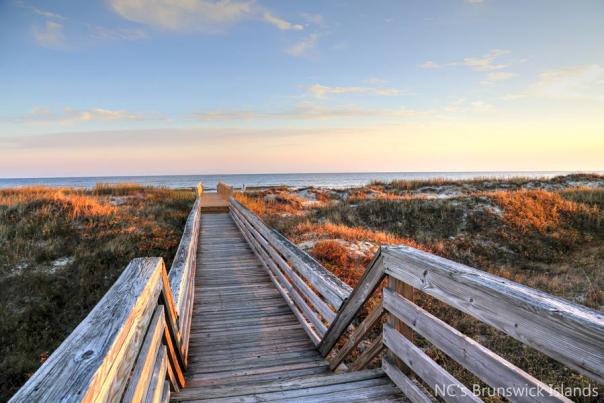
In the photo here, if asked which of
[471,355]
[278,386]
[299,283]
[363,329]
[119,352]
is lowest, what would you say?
[278,386]

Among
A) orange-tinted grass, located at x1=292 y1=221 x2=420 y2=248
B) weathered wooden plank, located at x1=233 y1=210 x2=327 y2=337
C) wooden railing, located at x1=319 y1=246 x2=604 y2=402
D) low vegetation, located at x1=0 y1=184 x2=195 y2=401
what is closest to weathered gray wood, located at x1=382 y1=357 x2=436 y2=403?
wooden railing, located at x1=319 y1=246 x2=604 y2=402

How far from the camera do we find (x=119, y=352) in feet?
4.80

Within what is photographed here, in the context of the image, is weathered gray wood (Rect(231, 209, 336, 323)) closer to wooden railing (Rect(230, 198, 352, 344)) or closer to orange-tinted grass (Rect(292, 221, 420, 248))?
wooden railing (Rect(230, 198, 352, 344))

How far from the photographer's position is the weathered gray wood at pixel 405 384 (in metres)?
2.32

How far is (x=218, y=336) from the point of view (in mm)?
4609

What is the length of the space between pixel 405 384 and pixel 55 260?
32.5 ft

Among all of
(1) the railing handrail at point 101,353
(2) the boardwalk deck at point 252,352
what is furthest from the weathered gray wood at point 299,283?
(1) the railing handrail at point 101,353

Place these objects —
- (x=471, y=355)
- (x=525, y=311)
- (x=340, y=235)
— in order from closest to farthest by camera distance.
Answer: (x=525, y=311), (x=471, y=355), (x=340, y=235)

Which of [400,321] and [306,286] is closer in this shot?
[400,321]

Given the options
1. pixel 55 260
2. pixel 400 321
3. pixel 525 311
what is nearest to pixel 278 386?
pixel 400 321

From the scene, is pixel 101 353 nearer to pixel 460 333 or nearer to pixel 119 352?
pixel 119 352

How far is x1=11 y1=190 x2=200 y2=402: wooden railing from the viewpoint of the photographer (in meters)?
1.08

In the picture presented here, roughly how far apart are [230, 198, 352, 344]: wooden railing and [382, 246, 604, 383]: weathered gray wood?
145 centimetres

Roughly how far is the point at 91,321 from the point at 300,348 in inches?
124
